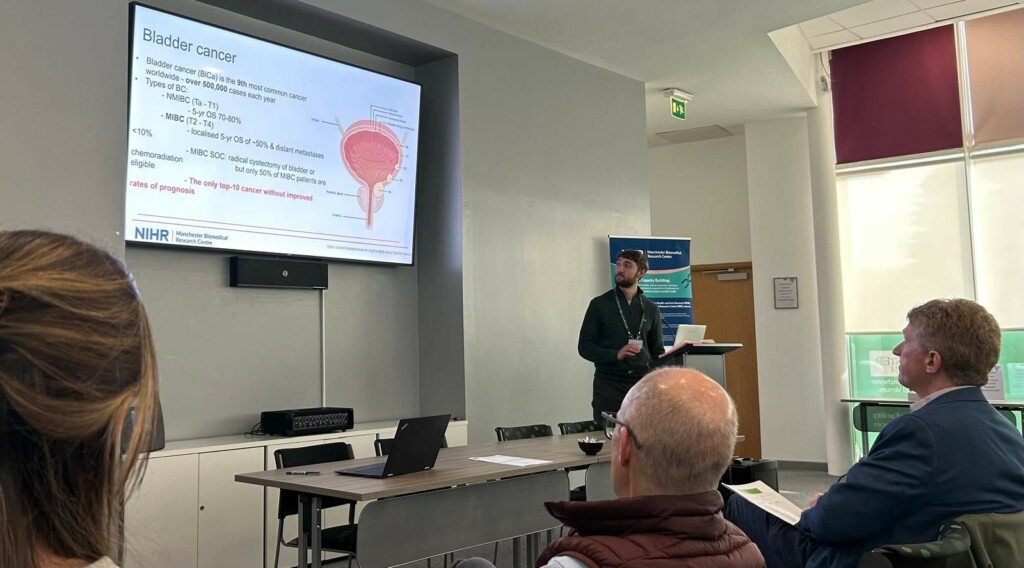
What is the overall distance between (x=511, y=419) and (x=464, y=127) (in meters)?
2.21

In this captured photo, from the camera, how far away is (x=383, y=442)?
4.14 m

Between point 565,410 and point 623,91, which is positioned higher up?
point 623,91

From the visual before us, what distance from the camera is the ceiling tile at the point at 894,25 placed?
691cm

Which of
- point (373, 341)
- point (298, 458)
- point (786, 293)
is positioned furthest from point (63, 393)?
point (786, 293)

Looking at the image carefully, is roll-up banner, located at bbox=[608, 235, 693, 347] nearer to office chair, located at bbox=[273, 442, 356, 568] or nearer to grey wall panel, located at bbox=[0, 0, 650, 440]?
grey wall panel, located at bbox=[0, 0, 650, 440]

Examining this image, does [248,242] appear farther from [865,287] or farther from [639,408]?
[865,287]

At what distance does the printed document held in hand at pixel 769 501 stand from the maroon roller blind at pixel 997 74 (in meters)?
6.35

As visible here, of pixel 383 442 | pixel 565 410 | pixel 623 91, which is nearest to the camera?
pixel 383 442

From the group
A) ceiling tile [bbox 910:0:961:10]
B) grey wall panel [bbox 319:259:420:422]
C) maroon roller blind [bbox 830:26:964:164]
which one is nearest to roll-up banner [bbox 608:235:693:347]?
grey wall panel [bbox 319:259:420:422]

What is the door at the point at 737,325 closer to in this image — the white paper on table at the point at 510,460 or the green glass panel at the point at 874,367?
the green glass panel at the point at 874,367

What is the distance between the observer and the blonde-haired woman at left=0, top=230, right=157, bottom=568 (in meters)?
0.70

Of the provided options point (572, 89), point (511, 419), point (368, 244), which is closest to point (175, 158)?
point (368, 244)

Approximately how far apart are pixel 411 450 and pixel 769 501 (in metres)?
1.35

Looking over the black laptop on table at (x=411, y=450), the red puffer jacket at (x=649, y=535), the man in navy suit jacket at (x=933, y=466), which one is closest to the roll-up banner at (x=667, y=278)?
the black laptop on table at (x=411, y=450)
